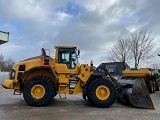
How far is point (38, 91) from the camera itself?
1230 cm

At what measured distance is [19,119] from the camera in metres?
9.01

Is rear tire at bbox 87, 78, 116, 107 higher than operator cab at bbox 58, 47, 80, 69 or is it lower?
lower

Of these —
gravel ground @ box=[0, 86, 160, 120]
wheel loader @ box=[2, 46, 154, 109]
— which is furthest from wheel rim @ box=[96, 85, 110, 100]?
gravel ground @ box=[0, 86, 160, 120]

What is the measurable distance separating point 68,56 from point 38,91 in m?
2.13

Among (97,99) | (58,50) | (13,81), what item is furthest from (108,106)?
(13,81)

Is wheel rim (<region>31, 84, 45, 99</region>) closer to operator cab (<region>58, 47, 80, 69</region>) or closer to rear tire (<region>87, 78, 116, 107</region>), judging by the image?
operator cab (<region>58, 47, 80, 69</region>)

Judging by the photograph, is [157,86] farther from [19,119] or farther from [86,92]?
[19,119]

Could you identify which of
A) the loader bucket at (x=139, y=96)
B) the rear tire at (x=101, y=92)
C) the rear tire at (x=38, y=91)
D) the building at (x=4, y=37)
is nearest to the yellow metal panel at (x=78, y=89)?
the rear tire at (x=101, y=92)

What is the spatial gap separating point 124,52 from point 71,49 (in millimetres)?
34922

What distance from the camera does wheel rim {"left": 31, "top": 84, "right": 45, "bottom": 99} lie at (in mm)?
12242

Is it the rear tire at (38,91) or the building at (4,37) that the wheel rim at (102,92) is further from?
the building at (4,37)

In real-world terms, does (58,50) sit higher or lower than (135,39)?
lower

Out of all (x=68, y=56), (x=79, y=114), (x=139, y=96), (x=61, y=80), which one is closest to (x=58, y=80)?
(x=61, y=80)

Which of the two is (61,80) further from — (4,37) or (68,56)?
(4,37)
